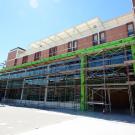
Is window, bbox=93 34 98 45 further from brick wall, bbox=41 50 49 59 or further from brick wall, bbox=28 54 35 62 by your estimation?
brick wall, bbox=28 54 35 62

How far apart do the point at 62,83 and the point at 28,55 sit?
12.8 meters

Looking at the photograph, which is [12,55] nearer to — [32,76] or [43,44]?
[43,44]

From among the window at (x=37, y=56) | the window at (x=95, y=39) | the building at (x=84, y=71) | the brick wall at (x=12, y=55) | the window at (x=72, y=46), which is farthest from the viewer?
the brick wall at (x=12, y=55)

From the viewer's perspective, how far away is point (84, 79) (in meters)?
15.5

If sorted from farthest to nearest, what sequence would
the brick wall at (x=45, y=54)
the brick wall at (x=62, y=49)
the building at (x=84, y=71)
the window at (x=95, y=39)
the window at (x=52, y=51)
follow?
the brick wall at (x=45, y=54) < the window at (x=52, y=51) < the brick wall at (x=62, y=49) < the window at (x=95, y=39) < the building at (x=84, y=71)

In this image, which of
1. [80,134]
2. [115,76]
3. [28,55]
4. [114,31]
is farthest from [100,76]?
[28,55]

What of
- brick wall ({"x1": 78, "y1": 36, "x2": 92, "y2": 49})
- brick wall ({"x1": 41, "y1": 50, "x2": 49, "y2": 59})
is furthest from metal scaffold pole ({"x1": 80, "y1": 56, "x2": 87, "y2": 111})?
brick wall ({"x1": 41, "y1": 50, "x2": 49, "y2": 59})

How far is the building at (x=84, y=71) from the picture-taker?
1405 cm

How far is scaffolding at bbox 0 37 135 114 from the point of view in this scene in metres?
13.6

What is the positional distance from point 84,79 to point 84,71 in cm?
89

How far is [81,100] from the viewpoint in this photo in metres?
15.1

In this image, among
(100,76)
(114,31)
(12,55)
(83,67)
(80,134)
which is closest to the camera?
(80,134)

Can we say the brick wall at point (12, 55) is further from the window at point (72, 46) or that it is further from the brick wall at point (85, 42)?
the brick wall at point (85, 42)

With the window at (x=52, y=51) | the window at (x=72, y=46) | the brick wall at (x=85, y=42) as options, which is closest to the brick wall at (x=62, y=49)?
the window at (x=72, y=46)
